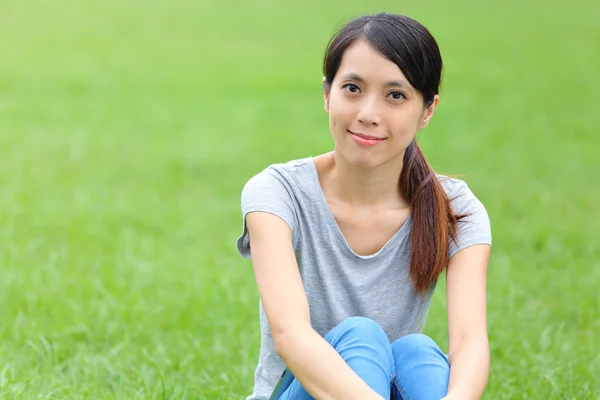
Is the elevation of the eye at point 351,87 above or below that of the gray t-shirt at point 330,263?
above

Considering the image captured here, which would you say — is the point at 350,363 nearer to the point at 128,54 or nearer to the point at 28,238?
the point at 28,238

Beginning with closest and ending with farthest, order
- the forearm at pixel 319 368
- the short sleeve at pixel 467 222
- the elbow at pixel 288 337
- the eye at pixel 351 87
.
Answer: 1. the forearm at pixel 319 368
2. the elbow at pixel 288 337
3. the eye at pixel 351 87
4. the short sleeve at pixel 467 222

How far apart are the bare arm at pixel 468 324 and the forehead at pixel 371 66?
0.58 metres

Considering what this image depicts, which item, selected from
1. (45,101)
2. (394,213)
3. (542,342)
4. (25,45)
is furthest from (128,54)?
(394,213)

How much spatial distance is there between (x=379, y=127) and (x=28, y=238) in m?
3.35

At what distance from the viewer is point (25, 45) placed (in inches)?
499

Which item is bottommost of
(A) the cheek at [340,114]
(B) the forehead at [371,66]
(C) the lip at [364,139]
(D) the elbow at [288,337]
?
(D) the elbow at [288,337]

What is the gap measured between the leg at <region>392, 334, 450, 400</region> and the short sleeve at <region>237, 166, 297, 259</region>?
485mm

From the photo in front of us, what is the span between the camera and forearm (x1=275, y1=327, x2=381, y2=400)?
265cm

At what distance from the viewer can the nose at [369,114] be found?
290 centimetres

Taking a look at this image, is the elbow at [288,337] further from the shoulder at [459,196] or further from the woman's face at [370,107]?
the shoulder at [459,196]

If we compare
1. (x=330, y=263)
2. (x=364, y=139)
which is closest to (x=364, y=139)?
(x=364, y=139)

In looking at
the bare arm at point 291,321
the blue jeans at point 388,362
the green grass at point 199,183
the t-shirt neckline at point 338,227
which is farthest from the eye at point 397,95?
the green grass at point 199,183

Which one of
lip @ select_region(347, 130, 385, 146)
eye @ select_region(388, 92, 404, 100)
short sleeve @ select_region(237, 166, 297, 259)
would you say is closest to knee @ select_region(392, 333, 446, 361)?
short sleeve @ select_region(237, 166, 297, 259)
